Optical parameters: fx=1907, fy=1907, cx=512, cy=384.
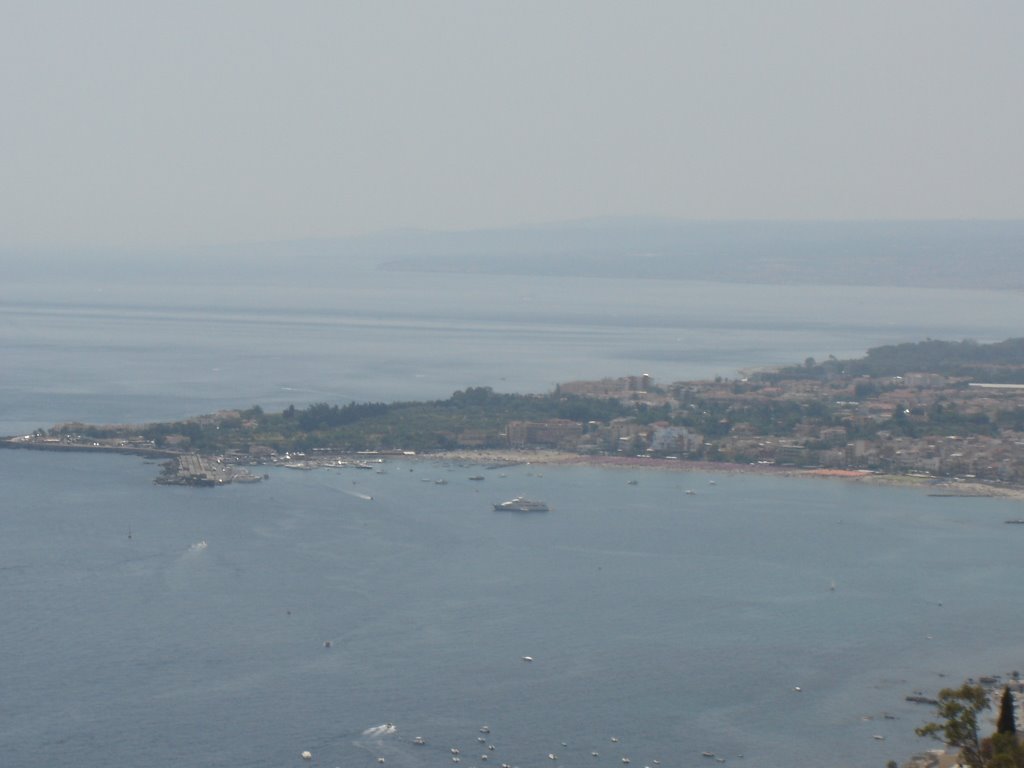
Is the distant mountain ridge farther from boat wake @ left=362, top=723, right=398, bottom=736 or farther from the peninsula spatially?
boat wake @ left=362, top=723, right=398, bottom=736

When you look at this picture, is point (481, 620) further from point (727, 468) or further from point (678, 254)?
point (678, 254)

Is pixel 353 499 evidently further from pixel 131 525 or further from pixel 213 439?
pixel 213 439

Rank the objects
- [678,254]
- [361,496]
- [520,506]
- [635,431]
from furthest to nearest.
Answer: [678,254]
[635,431]
[361,496]
[520,506]

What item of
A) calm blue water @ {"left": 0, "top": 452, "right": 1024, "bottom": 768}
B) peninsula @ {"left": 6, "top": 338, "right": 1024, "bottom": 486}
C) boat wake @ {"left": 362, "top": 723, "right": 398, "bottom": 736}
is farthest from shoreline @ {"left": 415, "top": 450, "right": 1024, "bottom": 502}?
boat wake @ {"left": 362, "top": 723, "right": 398, "bottom": 736}

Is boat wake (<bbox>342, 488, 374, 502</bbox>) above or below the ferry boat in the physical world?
above

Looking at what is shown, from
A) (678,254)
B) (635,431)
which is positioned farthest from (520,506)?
(678,254)

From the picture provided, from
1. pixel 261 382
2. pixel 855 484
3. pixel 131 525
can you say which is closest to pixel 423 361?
pixel 261 382

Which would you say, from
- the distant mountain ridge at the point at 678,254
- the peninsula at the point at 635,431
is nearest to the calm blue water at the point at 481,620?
the peninsula at the point at 635,431
